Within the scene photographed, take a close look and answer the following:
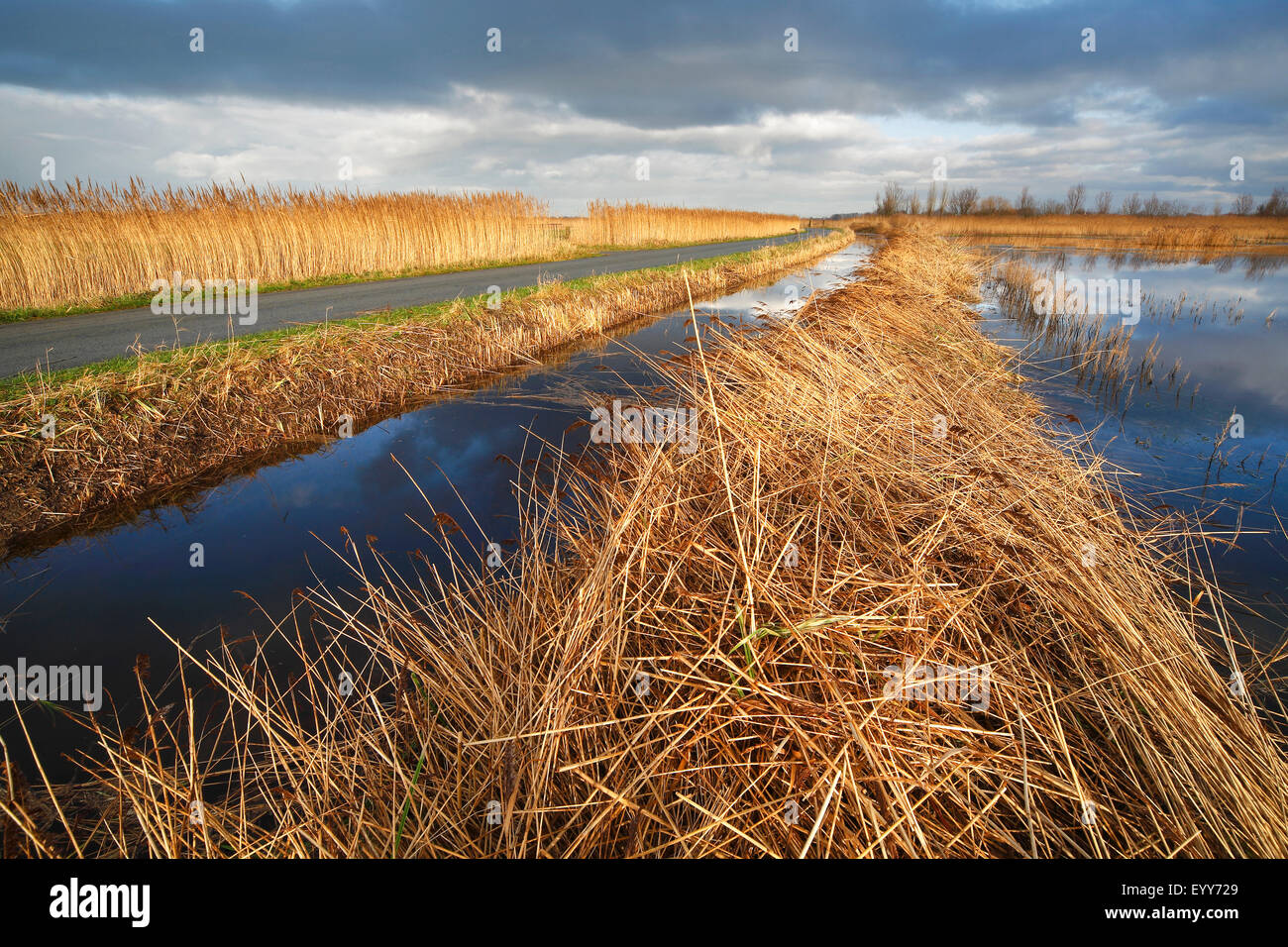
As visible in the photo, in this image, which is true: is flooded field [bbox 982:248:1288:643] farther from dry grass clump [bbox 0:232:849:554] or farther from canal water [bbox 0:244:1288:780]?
dry grass clump [bbox 0:232:849:554]

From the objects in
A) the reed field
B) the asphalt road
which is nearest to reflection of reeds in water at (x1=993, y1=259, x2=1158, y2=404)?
the asphalt road

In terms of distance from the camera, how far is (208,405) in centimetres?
620

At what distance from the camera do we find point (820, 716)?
5.82ft

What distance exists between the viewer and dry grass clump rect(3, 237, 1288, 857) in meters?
1.71

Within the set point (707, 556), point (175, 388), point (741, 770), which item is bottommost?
point (741, 770)

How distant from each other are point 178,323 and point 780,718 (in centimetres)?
1240

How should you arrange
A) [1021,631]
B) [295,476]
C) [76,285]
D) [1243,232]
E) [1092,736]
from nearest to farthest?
[1092,736], [1021,631], [295,476], [76,285], [1243,232]

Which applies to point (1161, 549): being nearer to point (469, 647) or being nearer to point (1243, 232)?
point (469, 647)

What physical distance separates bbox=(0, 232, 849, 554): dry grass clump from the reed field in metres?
9.45

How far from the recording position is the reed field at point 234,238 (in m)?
12.4


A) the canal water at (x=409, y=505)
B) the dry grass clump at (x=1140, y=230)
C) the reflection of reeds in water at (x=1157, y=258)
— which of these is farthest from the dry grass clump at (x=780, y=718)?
the dry grass clump at (x=1140, y=230)

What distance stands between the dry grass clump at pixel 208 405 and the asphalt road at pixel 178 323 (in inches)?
61.5

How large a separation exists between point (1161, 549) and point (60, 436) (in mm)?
9580
